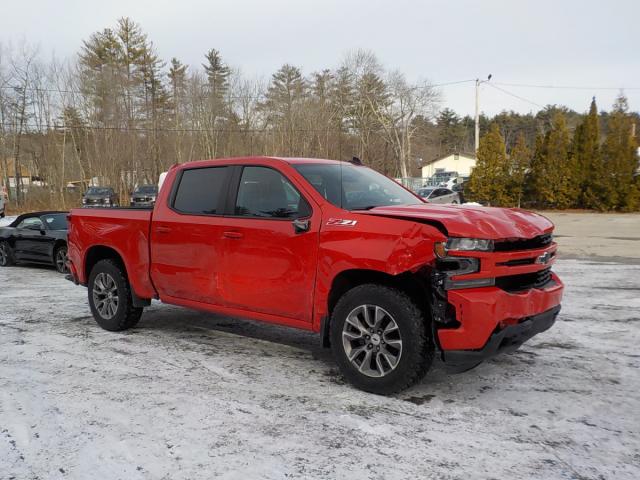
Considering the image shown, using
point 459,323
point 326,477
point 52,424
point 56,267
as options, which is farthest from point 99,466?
point 56,267

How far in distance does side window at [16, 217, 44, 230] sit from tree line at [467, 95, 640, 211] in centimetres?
2317

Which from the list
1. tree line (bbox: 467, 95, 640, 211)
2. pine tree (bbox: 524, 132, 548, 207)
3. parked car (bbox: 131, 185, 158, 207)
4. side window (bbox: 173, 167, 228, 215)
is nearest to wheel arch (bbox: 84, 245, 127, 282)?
side window (bbox: 173, 167, 228, 215)

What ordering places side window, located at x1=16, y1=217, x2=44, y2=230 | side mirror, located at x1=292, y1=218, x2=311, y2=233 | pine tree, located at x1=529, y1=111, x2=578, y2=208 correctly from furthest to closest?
1. pine tree, located at x1=529, y1=111, x2=578, y2=208
2. side window, located at x1=16, y1=217, x2=44, y2=230
3. side mirror, located at x1=292, y1=218, x2=311, y2=233

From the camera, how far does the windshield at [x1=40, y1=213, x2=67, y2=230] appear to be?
37.7 feet

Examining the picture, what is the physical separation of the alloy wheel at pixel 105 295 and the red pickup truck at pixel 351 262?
380 mm

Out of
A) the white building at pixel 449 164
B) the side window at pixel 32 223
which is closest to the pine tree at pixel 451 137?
the white building at pixel 449 164

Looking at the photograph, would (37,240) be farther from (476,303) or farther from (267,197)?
(476,303)

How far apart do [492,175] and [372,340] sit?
27236 mm

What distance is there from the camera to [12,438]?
345cm

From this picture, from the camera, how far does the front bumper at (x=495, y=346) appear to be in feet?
12.2

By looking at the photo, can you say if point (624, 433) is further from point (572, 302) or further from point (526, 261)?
point (572, 302)

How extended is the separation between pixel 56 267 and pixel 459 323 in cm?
999

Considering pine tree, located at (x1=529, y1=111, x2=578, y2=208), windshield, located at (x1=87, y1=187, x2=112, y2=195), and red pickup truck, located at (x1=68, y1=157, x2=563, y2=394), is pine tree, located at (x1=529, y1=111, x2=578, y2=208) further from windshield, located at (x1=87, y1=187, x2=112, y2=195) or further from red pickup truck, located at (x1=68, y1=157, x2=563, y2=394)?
windshield, located at (x1=87, y1=187, x2=112, y2=195)

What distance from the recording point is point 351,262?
410 centimetres
